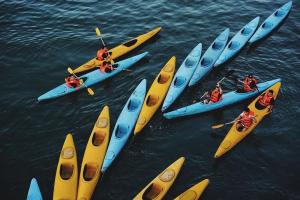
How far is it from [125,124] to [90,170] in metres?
3.19

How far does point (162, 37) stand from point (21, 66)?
33.1 ft

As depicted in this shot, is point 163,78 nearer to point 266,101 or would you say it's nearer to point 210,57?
point 210,57

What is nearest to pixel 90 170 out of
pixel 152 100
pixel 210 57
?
pixel 152 100

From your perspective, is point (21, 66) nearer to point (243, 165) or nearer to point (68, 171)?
point (68, 171)

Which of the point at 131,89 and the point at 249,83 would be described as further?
the point at 131,89

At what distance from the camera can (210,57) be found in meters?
22.0

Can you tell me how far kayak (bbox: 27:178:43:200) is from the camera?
14.4 metres

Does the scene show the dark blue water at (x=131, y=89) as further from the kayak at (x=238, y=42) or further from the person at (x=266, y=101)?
the person at (x=266, y=101)

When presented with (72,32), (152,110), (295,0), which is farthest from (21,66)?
(295,0)

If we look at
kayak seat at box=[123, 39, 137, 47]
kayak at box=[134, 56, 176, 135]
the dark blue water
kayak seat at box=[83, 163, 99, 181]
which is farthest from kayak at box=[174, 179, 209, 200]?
kayak seat at box=[123, 39, 137, 47]

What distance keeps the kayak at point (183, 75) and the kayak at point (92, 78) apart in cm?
302

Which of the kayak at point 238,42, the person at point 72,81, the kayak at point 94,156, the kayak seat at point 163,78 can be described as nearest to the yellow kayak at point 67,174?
the kayak at point 94,156

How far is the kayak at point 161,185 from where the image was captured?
46.7 feet

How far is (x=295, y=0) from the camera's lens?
28.3m
